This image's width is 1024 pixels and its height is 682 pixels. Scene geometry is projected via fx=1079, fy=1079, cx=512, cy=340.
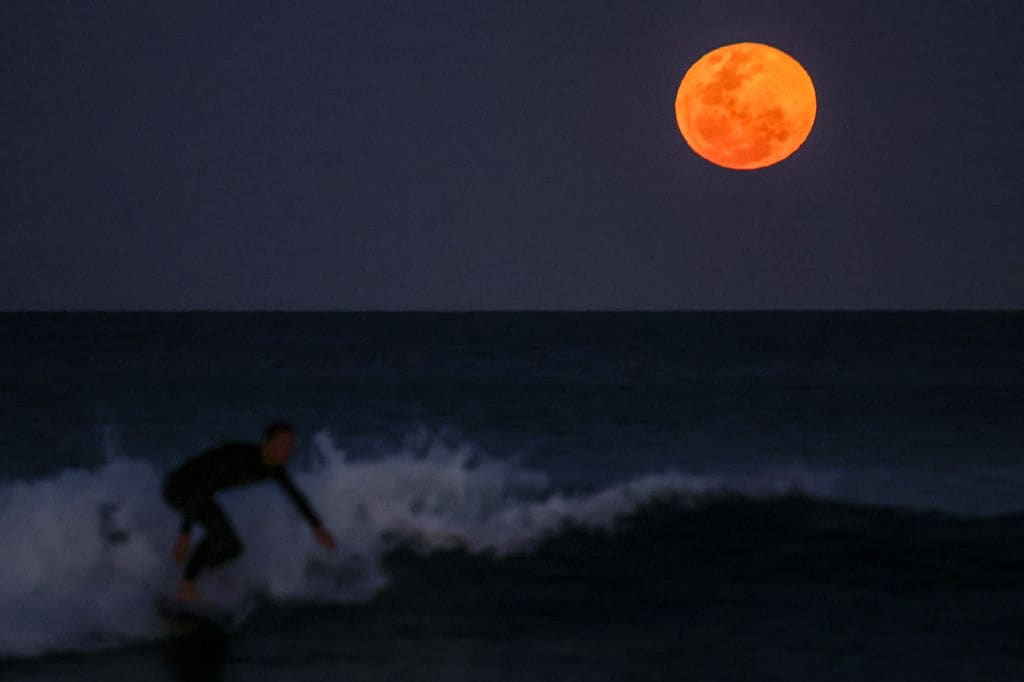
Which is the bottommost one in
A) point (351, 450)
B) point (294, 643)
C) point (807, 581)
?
point (294, 643)

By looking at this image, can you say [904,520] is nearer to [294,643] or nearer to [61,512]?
[294,643]

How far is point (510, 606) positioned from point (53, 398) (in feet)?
96.6

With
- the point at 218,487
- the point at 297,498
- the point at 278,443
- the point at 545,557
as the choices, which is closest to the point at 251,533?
the point at 545,557

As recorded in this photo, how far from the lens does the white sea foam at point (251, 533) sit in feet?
27.3

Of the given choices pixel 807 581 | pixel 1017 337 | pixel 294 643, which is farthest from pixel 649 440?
pixel 1017 337

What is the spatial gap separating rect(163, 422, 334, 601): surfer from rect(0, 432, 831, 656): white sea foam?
0.90m

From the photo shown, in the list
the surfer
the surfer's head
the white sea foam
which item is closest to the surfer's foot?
the surfer

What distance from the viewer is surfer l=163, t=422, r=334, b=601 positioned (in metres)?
7.31

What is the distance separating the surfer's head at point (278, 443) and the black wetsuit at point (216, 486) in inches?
6.8

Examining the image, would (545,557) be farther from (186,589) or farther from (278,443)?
(278,443)

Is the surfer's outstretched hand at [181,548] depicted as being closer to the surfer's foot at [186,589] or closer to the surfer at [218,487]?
the surfer at [218,487]

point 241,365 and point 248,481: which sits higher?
point 241,365

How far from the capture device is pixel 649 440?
25922 mm

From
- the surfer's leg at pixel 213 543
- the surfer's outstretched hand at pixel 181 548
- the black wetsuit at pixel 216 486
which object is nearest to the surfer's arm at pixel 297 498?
the black wetsuit at pixel 216 486
